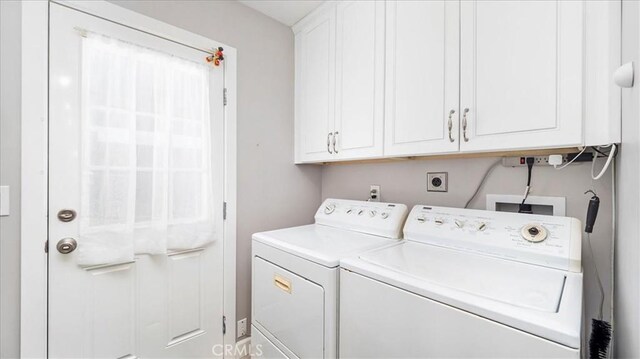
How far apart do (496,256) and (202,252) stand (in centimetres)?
160

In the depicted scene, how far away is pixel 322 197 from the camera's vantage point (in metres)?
2.34

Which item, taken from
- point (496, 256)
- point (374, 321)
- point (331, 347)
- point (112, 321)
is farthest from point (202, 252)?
point (496, 256)

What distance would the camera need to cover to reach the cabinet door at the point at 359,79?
1519 mm

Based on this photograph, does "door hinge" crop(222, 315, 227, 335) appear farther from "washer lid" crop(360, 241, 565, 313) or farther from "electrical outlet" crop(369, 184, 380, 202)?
"electrical outlet" crop(369, 184, 380, 202)

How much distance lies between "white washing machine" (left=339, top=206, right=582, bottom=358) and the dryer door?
0.44 feet

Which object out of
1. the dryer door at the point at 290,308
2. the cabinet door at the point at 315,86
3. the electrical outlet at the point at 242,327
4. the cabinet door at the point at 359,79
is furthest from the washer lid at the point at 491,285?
the electrical outlet at the point at 242,327

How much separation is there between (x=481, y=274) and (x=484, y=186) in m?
0.64

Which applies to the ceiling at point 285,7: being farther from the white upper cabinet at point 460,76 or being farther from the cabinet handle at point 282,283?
the cabinet handle at point 282,283

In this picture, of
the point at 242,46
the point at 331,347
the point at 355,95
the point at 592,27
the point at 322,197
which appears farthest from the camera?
the point at 322,197

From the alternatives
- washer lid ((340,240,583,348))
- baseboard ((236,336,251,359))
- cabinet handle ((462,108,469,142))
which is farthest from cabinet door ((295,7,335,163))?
baseboard ((236,336,251,359))

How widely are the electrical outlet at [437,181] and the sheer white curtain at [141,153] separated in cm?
138

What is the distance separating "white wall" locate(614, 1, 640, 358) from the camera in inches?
24.6

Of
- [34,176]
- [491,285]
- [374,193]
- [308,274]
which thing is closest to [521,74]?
[491,285]

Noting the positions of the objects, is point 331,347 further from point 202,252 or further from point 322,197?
point 322,197
